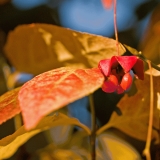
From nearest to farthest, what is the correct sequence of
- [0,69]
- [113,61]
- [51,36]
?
[113,61], [51,36], [0,69]

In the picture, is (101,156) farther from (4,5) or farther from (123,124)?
(4,5)

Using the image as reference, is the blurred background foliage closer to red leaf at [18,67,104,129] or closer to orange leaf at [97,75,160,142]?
orange leaf at [97,75,160,142]

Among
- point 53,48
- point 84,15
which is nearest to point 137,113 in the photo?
point 53,48

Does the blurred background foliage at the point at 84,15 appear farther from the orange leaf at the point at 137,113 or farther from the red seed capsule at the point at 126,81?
the red seed capsule at the point at 126,81

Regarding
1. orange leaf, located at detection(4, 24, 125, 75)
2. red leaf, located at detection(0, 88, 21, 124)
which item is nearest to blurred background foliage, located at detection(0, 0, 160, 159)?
orange leaf, located at detection(4, 24, 125, 75)

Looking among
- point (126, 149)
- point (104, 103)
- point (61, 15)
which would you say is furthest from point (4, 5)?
point (126, 149)

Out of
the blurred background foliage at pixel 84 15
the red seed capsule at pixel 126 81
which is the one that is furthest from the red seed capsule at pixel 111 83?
the blurred background foliage at pixel 84 15
